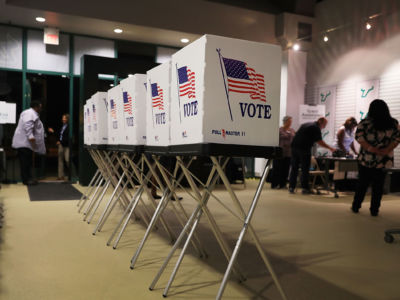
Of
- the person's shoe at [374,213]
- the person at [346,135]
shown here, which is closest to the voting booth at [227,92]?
the person's shoe at [374,213]

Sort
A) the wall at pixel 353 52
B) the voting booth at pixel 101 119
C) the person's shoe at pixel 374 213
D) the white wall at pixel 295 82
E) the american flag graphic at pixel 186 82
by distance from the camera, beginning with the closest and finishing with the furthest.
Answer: the american flag graphic at pixel 186 82, the voting booth at pixel 101 119, the person's shoe at pixel 374 213, the wall at pixel 353 52, the white wall at pixel 295 82

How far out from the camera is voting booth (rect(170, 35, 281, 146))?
1958mm

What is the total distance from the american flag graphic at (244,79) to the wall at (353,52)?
6.61m

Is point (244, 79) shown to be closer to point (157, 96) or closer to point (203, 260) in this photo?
point (157, 96)

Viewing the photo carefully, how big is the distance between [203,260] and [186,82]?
1517mm

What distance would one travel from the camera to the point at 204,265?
9.48ft

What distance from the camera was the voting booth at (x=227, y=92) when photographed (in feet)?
6.42

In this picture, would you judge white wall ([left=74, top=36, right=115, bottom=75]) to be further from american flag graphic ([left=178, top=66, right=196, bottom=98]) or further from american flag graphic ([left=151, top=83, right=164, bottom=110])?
american flag graphic ([left=178, top=66, right=196, bottom=98])

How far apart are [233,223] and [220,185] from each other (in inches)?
151

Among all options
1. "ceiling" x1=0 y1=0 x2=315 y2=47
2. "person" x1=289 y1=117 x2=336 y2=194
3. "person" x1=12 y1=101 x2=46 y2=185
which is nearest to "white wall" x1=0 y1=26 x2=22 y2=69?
"ceiling" x1=0 y1=0 x2=315 y2=47

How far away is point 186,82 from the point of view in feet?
6.98

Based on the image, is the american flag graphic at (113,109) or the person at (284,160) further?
the person at (284,160)

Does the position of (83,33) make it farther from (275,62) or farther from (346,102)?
(275,62)

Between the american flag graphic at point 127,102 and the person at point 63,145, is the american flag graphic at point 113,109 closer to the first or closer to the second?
the american flag graphic at point 127,102
